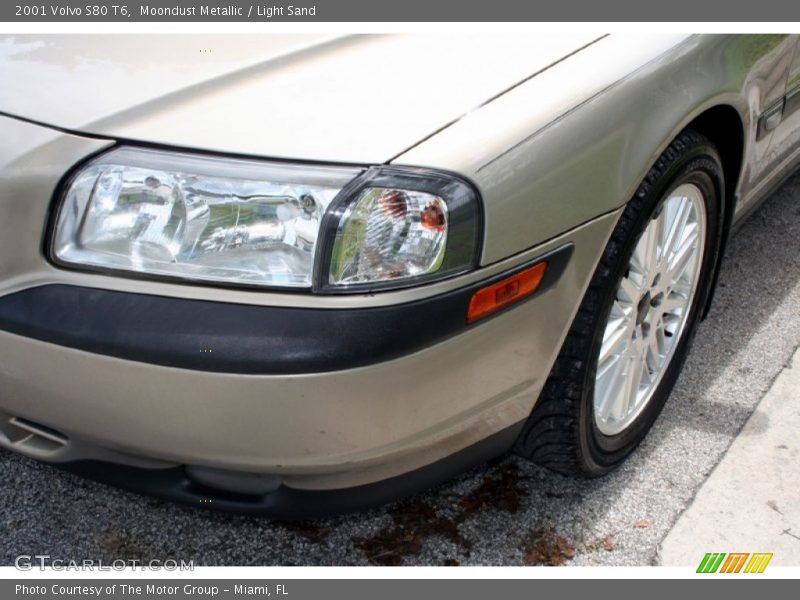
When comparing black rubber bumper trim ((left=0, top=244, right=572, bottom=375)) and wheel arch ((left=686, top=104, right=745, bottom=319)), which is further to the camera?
wheel arch ((left=686, top=104, right=745, bottom=319))

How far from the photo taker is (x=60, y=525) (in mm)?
2266

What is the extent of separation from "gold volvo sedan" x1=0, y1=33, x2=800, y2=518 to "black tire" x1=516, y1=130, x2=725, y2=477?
0.02 m

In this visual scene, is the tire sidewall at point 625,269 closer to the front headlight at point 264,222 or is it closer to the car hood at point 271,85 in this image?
the car hood at point 271,85

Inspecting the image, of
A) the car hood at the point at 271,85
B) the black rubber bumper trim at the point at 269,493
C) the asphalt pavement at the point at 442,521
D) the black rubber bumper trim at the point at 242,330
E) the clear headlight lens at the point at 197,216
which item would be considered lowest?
the asphalt pavement at the point at 442,521

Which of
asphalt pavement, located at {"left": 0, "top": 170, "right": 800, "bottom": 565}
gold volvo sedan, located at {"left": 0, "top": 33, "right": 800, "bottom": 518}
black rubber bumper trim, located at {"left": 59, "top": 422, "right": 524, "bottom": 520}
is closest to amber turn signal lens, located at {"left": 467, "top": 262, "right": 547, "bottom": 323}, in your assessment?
gold volvo sedan, located at {"left": 0, "top": 33, "right": 800, "bottom": 518}

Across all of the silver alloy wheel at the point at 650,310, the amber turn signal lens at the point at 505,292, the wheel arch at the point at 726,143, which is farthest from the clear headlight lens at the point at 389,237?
the wheel arch at the point at 726,143

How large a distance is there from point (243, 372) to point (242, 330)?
7cm

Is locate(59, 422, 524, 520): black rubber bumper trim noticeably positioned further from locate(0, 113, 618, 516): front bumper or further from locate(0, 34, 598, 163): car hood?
locate(0, 34, 598, 163): car hood

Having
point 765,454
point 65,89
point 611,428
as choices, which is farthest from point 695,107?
point 65,89

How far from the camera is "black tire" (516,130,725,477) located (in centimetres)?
200

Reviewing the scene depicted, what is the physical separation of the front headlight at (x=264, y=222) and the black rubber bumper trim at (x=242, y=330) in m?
0.05

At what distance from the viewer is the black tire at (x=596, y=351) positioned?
200cm

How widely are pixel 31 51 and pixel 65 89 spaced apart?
23cm

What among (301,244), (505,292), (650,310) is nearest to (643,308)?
(650,310)
